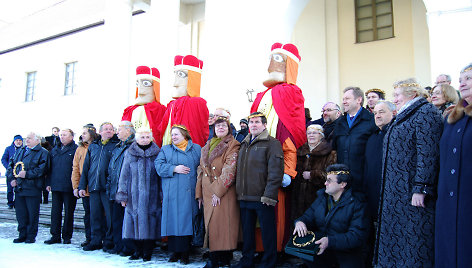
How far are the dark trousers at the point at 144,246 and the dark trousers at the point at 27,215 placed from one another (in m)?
2.13

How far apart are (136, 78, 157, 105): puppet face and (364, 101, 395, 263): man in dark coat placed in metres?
3.85

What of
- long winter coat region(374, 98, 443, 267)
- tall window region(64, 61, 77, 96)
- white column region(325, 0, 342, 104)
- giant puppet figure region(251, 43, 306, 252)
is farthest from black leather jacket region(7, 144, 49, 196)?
tall window region(64, 61, 77, 96)

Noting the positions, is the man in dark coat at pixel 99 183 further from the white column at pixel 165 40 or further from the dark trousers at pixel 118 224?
the white column at pixel 165 40

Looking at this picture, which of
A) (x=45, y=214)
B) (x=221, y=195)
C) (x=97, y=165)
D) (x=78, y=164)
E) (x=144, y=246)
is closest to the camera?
(x=221, y=195)

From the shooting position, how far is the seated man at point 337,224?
3153 millimetres

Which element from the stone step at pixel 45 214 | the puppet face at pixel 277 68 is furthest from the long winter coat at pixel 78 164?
the puppet face at pixel 277 68

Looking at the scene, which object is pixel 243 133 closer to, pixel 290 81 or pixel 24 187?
pixel 290 81

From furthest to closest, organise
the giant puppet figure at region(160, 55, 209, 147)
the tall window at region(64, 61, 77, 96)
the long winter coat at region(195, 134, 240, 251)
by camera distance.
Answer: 1. the tall window at region(64, 61, 77, 96)
2. the giant puppet figure at region(160, 55, 209, 147)
3. the long winter coat at region(195, 134, 240, 251)

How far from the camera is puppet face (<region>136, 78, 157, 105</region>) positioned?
6.31m

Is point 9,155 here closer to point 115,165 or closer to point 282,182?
point 115,165

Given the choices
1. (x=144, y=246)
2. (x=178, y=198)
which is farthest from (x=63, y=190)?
(x=178, y=198)

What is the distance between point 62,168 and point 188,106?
2.20 meters

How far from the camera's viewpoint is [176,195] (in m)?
4.51

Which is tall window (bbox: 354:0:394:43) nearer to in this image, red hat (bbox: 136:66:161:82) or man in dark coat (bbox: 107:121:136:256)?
red hat (bbox: 136:66:161:82)
